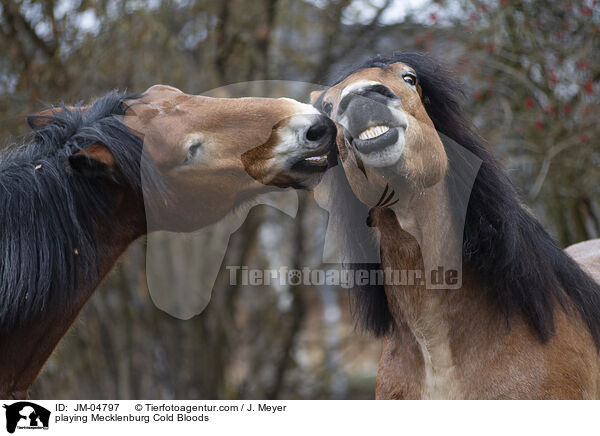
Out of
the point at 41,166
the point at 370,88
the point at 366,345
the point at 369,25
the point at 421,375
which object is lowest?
the point at 366,345

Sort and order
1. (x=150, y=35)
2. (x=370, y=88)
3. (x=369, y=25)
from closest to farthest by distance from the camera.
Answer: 1. (x=370, y=88)
2. (x=150, y=35)
3. (x=369, y=25)

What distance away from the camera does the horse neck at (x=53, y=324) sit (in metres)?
2.44

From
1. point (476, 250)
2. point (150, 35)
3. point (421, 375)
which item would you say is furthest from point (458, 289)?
point (150, 35)

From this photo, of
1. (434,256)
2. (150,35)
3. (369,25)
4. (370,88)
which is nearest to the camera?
(370,88)

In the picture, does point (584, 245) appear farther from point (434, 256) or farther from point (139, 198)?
point (139, 198)

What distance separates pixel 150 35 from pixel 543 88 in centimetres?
363

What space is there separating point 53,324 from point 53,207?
0.43m

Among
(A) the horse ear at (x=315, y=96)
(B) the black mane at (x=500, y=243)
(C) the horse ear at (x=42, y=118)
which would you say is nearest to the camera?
(B) the black mane at (x=500, y=243)

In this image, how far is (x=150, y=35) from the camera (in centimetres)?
656

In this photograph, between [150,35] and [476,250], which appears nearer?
[476,250]

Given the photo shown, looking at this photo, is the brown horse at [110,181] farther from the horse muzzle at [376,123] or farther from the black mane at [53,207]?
the horse muzzle at [376,123]

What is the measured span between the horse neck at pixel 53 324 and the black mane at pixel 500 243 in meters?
0.87
